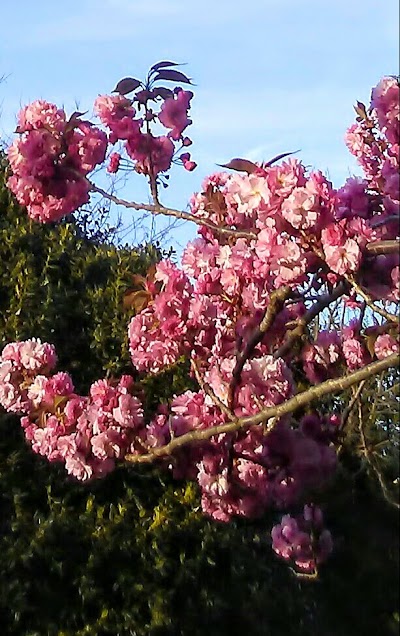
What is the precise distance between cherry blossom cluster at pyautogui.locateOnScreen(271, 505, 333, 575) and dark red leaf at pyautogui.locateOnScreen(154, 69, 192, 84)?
1.28 meters

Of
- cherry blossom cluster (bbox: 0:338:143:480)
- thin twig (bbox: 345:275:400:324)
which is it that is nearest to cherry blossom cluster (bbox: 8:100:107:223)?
cherry blossom cluster (bbox: 0:338:143:480)

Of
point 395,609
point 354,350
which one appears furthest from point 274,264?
point 395,609

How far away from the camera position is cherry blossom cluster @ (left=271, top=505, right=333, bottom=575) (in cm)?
271

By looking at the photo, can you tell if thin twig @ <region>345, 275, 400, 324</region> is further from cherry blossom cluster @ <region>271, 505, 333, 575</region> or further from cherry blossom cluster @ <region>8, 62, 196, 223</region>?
cherry blossom cluster @ <region>271, 505, 333, 575</region>

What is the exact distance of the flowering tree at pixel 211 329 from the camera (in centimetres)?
184

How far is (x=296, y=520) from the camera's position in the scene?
2754mm

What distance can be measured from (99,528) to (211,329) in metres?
1.61

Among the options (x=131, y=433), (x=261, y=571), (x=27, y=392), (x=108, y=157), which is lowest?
(x=261, y=571)

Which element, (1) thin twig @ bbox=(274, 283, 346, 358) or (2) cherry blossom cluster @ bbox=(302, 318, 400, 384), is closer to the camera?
(1) thin twig @ bbox=(274, 283, 346, 358)

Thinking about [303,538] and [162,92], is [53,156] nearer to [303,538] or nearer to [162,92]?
[162,92]

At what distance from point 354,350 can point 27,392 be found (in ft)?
2.47

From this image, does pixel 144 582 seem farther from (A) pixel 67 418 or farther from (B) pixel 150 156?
(B) pixel 150 156

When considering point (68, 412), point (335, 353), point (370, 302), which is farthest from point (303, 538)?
point (370, 302)

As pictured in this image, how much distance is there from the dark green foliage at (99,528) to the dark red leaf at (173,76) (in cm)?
120
